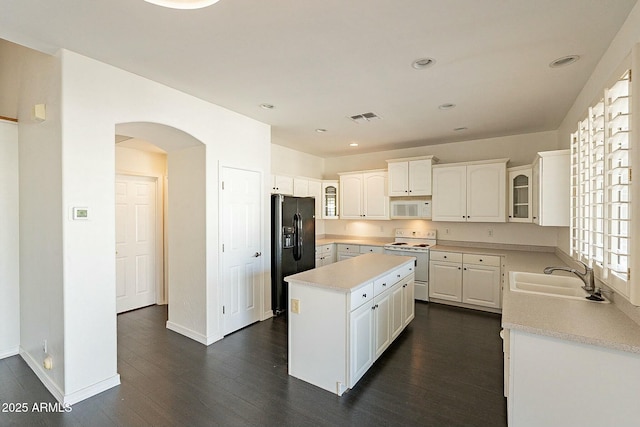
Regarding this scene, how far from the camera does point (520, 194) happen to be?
14.4 feet

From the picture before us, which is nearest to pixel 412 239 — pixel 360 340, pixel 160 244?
pixel 360 340

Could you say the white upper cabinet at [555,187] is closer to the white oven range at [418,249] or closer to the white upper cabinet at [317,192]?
the white oven range at [418,249]

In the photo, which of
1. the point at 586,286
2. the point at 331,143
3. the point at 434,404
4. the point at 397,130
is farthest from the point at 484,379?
the point at 331,143

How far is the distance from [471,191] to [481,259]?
105 centimetres

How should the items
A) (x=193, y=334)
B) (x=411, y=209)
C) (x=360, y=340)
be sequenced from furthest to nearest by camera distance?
(x=411, y=209)
(x=193, y=334)
(x=360, y=340)

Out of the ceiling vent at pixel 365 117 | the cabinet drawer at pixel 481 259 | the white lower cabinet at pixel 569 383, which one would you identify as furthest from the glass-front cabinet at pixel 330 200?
the white lower cabinet at pixel 569 383

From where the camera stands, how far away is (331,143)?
528 cm

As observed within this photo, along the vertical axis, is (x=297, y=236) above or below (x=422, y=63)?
below

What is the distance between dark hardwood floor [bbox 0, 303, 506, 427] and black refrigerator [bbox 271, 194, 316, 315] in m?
0.82

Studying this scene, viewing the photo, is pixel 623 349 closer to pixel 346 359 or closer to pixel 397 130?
pixel 346 359

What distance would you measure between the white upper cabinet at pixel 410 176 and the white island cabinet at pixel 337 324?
8.09 feet

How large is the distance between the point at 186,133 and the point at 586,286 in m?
3.74

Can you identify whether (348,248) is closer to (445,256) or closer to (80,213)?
(445,256)

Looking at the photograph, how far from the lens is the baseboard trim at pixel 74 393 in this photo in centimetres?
228
